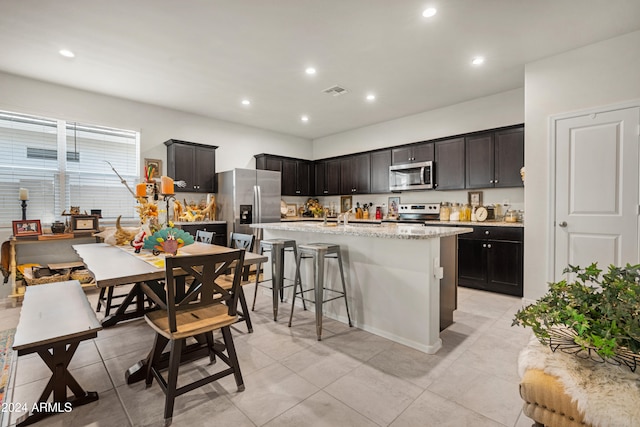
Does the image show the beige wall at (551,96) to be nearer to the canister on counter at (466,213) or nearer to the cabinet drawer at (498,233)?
the cabinet drawer at (498,233)

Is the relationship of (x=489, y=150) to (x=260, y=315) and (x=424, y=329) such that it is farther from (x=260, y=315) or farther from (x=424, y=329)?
(x=260, y=315)

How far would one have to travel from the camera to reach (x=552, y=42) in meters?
3.05

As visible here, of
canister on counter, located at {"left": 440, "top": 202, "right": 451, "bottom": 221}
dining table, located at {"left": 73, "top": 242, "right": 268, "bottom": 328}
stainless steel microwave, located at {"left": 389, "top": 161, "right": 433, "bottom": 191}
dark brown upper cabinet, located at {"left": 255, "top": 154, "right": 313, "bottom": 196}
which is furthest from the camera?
dark brown upper cabinet, located at {"left": 255, "top": 154, "right": 313, "bottom": 196}

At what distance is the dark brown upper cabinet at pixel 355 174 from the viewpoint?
6.10m

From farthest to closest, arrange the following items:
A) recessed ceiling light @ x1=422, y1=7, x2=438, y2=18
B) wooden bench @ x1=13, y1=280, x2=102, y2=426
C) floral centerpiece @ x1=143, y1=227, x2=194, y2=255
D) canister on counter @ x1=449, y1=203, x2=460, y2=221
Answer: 1. canister on counter @ x1=449, y1=203, x2=460, y2=221
2. recessed ceiling light @ x1=422, y1=7, x2=438, y2=18
3. floral centerpiece @ x1=143, y1=227, x2=194, y2=255
4. wooden bench @ x1=13, y1=280, x2=102, y2=426

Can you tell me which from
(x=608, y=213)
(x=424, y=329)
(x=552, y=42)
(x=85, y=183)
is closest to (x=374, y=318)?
(x=424, y=329)

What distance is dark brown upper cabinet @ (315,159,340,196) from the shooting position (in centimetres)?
672

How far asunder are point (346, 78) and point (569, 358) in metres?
3.76

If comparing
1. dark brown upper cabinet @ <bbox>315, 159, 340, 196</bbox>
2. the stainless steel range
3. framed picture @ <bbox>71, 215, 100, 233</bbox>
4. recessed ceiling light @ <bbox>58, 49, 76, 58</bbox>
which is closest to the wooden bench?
framed picture @ <bbox>71, 215, 100, 233</bbox>

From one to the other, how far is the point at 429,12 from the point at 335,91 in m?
1.92

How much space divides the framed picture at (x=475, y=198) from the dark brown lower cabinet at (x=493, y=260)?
0.75 m

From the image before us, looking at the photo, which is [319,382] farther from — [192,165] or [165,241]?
[192,165]

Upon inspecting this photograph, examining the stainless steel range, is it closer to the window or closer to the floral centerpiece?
the floral centerpiece

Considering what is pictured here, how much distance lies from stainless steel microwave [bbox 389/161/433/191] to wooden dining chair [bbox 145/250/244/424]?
161 inches
